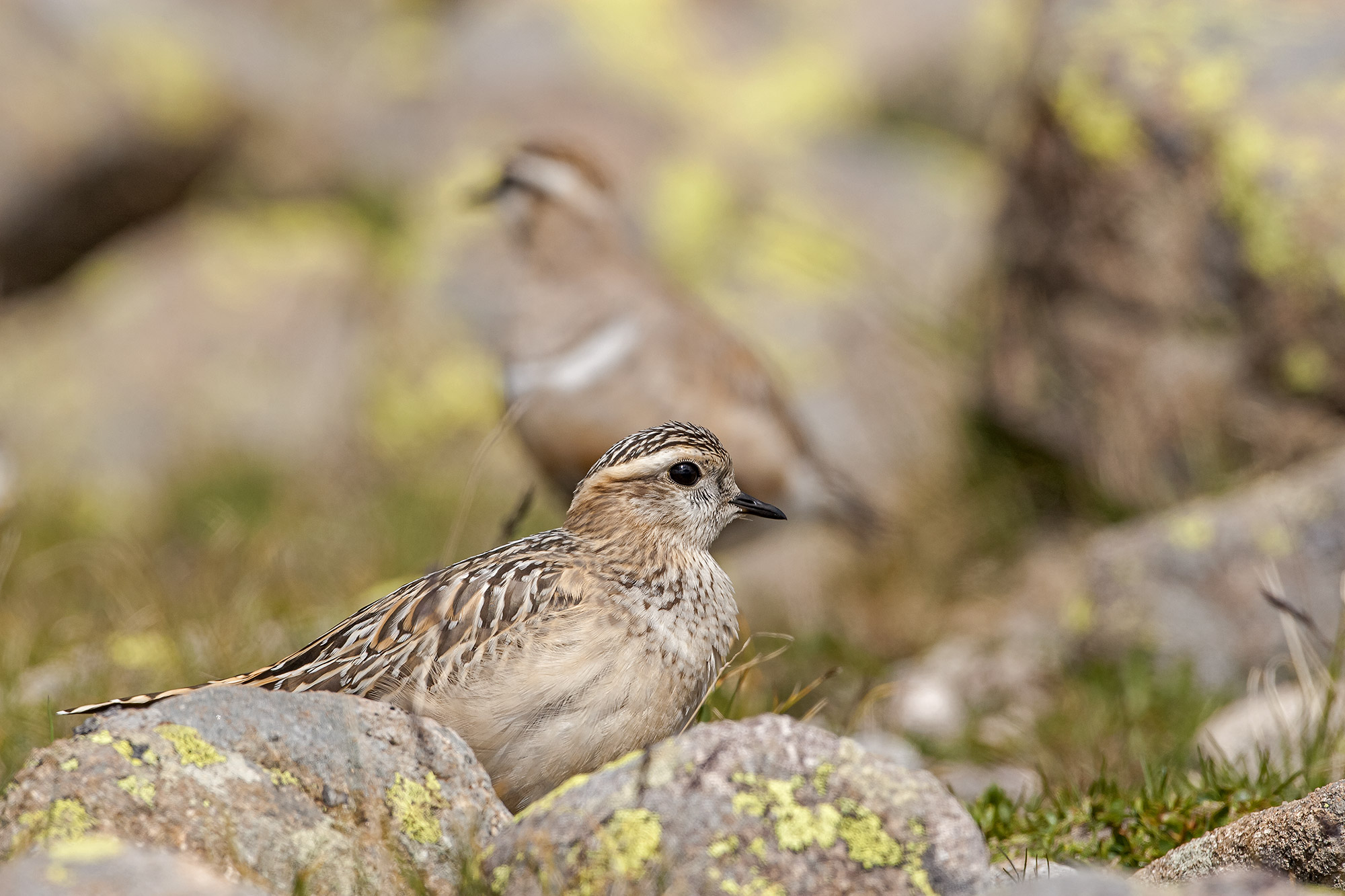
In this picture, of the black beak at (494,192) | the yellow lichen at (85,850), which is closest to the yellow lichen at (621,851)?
the yellow lichen at (85,850)

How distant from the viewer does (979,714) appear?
6945mm

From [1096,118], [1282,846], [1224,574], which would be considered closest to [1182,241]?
[1096,118]

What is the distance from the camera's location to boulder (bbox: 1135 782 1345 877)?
11.1 feet

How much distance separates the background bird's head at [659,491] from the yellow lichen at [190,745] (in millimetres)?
1661

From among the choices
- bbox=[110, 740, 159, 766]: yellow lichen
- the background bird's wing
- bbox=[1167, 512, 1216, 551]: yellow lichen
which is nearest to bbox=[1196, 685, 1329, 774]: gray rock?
bbox=[1167, 512, 1216, 551]: yellow lichen

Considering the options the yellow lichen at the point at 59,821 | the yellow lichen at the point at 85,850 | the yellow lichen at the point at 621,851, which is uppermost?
the yellow lichen at the point at 85,850

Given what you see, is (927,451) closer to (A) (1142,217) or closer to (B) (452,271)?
(A) (1142,217)

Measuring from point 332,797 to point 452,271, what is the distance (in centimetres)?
968

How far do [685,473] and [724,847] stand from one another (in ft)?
6.38

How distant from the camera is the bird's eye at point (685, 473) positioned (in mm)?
4766

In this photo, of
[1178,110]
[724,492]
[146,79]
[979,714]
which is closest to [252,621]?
[724,492]

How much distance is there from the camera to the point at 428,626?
4152mm

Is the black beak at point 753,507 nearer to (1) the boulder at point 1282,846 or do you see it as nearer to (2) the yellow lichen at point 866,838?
(1) the boulder at point 1282,846

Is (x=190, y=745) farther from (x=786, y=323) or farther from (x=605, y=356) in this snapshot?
(x=786, y=323)
